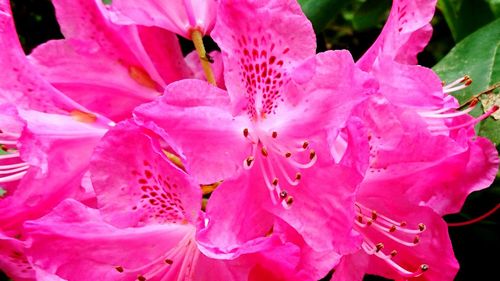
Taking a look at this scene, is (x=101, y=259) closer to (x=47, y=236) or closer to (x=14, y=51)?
(x=47, y=236)

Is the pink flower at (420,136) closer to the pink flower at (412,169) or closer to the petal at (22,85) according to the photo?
the pink flower at (412,169)

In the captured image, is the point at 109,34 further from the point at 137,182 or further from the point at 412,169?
the point at 412,169

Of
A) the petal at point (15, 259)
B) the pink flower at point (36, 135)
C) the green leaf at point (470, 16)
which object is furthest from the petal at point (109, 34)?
the green leaf at point (470, 16)

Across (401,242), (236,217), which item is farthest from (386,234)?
(236,217)

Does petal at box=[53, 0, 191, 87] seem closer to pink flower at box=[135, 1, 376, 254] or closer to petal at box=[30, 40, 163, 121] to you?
petal at box=[30, 40, 163, 121]

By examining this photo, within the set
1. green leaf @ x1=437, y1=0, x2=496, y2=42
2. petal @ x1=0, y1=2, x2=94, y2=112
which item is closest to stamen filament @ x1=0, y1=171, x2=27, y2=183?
petal @ x1=0, y1=2, x2=94, y2=112

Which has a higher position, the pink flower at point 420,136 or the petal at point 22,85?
the petal at point 22,85
